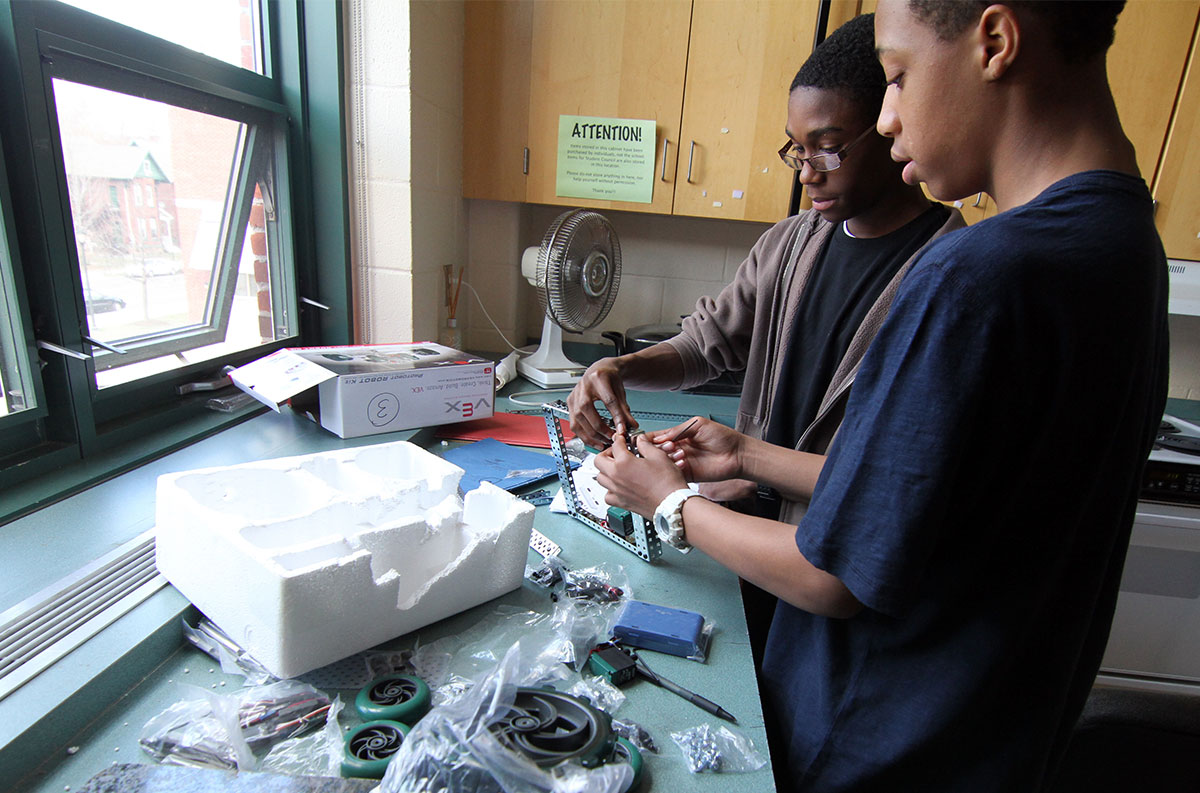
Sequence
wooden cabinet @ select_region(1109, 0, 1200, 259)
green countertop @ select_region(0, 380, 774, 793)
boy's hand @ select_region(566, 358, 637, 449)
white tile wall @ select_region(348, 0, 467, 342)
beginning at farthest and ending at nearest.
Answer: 1. wooden cabinet @ select_region(1109, 0, 1200, 259)
2. white tile wall @ select_region(348, 0, 467, 342)
3. boy's hand @ select_region(566, 358, 637, 449)
4. green countertop @ select_region(0, 380, 774, 793)

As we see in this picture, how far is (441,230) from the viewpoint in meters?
2.08

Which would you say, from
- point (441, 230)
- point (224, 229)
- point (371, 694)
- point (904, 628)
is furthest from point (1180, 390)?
point (224, 229)

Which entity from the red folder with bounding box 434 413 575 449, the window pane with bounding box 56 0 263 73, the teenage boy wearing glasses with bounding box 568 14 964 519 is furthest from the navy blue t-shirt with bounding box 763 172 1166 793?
the window pane with bounding box 56 0 263 73

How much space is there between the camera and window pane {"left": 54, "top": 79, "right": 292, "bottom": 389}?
3.97ft

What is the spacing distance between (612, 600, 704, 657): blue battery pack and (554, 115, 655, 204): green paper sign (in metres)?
1.58

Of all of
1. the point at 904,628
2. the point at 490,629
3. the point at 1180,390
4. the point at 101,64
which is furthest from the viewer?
the point at 1180,390

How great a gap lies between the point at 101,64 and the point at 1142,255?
5.07 ft

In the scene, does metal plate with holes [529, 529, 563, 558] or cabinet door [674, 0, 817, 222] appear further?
cabinet door [674, 0, 817, 222]

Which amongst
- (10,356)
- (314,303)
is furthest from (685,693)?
(314,303)

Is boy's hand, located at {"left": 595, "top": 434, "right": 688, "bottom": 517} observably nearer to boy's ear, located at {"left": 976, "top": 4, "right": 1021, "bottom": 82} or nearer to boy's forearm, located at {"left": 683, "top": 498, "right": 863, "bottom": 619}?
boy's forearm, located at {"left": 683, "top": 498, "right": 863, "bottom": 619}

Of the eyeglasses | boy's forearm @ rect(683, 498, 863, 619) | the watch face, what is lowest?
the watch face

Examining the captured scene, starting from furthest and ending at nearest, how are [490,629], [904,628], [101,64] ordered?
[101,64] < [490,629] < [904,628]

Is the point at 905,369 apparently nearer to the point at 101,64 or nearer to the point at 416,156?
the point at 101,64

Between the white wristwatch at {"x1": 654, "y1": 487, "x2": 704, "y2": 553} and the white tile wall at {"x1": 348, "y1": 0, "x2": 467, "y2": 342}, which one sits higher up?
the white tile wall at {"x1": 348, "y1": 0, "x2": 467, "y2": 342}
